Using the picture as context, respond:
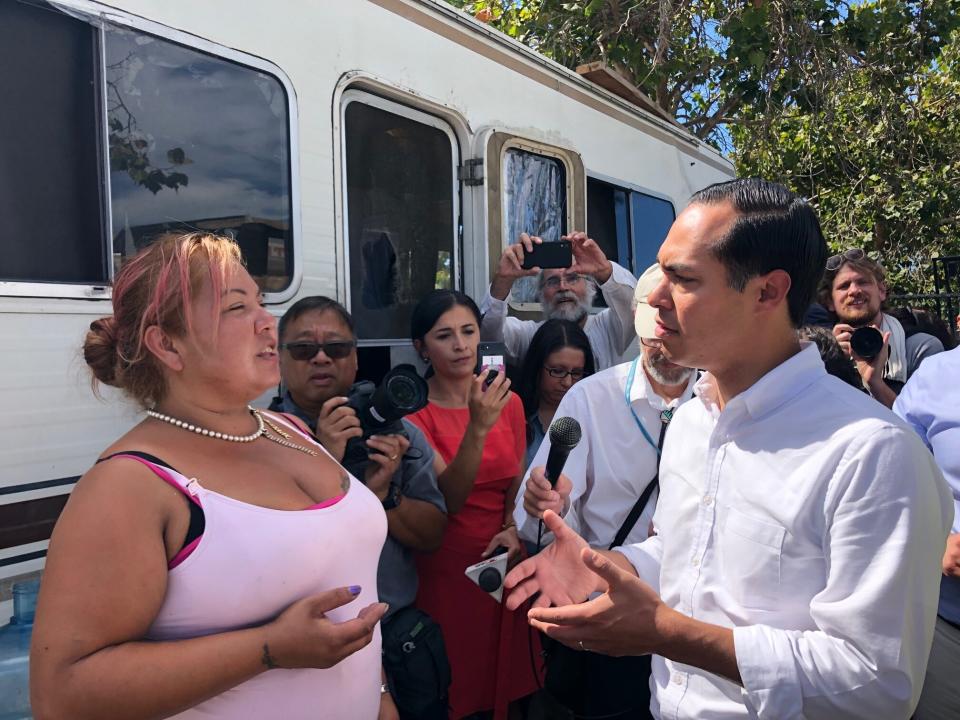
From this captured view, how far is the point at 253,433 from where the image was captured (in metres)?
1.59

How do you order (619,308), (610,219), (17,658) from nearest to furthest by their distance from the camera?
(17,658)
(619,308)
(610,219)

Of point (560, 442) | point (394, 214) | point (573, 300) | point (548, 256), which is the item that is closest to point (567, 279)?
point (573, 300)

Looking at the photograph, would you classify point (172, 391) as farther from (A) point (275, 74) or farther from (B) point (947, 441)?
(B) point (947, 441)

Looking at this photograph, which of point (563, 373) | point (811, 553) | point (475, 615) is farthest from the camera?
point (563, 373)

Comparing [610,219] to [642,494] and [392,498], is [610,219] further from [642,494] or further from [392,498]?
[392,498]

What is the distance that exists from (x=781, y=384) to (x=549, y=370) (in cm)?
172

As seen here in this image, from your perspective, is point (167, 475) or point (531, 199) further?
point (531, 199)

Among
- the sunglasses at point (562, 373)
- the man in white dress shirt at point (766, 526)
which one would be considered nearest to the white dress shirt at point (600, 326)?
the sunglasses at point (562, 373)

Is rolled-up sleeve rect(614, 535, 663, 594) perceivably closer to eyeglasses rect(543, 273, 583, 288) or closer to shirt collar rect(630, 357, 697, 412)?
shirt collar rect(630, 357, 697, 412)

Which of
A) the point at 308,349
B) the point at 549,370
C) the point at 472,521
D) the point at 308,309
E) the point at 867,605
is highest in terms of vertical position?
the point at 308,309

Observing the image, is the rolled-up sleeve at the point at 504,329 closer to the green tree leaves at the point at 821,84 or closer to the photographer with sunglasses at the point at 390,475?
the photographer with sunglasses at the point at 390,475

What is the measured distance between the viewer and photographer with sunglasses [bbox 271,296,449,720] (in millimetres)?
2143

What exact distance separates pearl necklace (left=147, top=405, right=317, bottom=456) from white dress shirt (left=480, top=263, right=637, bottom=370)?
1719mm

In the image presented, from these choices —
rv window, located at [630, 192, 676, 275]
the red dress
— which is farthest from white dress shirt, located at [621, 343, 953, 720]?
rv window, located at [630, 192, 676, 275]
